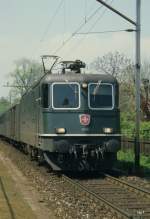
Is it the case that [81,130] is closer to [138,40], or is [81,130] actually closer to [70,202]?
[138,40]

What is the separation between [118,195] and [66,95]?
4916mm

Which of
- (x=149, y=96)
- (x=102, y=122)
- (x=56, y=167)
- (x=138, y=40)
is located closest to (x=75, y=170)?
(x=56, y=167)

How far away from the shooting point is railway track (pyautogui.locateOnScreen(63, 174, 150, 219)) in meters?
10.5

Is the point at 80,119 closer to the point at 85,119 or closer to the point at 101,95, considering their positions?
the point at 85,119

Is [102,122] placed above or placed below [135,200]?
above

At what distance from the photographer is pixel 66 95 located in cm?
1714

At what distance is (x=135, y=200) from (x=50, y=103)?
563 centimetres

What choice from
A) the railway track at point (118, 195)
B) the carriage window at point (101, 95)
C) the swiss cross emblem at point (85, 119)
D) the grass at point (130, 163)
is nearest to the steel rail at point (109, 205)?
the railway track at point (118, 195)

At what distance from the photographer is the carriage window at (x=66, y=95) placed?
1702 centimetres

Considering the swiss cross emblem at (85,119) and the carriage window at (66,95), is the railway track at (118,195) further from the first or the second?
the carriage window at (66,95)

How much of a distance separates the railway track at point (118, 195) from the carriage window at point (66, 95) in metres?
2.18

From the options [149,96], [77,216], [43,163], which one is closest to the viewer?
[77,216]

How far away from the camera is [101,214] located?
10508 mm

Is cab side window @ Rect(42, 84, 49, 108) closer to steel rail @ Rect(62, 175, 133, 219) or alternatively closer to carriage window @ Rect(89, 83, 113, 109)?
carriage window @ Rect(89, 83, 113, 109)
